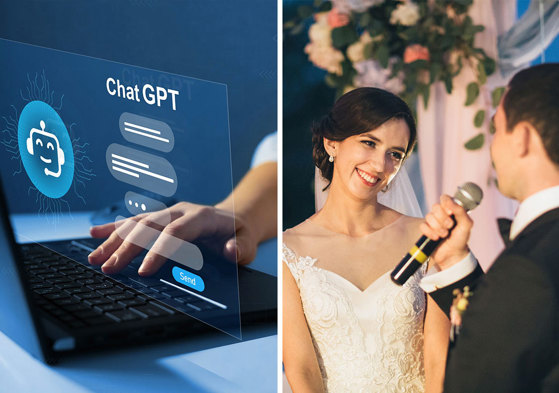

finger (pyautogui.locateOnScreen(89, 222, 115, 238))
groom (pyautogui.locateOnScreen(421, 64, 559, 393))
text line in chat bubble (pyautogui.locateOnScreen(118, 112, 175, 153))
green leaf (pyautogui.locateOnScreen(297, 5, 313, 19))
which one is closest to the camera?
groom (pyautogui.locateOnScreen(421, 64, 559, 393))

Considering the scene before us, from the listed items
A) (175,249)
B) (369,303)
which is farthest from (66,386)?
(369,303)

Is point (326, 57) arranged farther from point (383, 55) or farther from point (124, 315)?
point (124, 315)

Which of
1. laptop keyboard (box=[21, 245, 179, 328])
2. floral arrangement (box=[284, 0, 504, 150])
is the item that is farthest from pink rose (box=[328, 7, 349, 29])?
laptop keyboard (box=[21, 245, 179, 328])

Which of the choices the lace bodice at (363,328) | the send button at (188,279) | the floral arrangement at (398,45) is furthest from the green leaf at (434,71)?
the send button at (188,279)

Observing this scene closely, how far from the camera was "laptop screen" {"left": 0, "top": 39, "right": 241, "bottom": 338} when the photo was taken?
1.02 m

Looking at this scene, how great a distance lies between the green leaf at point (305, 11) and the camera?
0.81 meters

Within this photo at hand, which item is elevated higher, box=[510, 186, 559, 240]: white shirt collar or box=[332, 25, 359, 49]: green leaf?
box=[332, 25, 359, 49]: green leaf

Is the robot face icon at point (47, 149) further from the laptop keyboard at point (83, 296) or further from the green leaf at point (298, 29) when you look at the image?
the green leaf at point (298, 29)

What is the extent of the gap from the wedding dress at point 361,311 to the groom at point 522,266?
72 millimetres

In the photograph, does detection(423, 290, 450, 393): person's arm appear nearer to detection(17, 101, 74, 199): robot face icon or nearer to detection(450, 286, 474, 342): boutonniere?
detection(450, 286, 474, 342): boutonniere

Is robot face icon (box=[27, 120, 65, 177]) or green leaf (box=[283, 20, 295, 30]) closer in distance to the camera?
green leaf (box=[283, 20, 295, 30])

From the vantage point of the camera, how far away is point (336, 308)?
2.79ft

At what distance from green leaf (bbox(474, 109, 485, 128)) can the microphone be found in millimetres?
63

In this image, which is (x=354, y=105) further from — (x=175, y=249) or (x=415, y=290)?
(x=175, y=249)
